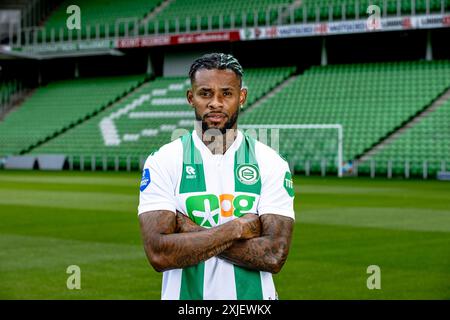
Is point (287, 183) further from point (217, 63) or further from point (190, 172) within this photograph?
point (217, 63)

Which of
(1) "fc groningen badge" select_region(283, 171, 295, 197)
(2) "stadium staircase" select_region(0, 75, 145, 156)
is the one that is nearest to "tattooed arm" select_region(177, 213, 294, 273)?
(1) "fc groningen badge" select_region(283, 171, 295, 197)

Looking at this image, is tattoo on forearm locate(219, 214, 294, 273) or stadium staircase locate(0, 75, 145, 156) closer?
tattoo on forearm locate(219, 214, 294, 273)

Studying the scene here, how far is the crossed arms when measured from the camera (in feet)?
10.7

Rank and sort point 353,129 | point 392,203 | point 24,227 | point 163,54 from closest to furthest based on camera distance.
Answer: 1. point 24,227
2. point 392,203
3. point 353,129
4. point 163,54

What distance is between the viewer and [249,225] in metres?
3.32

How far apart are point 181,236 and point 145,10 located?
48.9 meters

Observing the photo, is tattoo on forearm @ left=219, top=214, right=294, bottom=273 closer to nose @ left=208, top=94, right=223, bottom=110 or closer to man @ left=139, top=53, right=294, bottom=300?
man @ left=139, top=53, right=294, bottom=300

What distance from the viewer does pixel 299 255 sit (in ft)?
39.9

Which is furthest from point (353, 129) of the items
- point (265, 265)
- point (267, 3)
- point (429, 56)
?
point (265, 265)

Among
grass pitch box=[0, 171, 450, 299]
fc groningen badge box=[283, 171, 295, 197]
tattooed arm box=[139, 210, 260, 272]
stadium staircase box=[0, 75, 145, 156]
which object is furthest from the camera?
stadium staircase box=[0, 75, 145, 156]

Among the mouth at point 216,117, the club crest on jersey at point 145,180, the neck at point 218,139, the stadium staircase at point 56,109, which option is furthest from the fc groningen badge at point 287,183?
the stadium staircase at point 56,109

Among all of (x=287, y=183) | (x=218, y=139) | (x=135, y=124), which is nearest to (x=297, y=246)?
(x=287, y=183)

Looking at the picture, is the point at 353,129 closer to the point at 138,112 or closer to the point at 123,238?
the point at 138,112

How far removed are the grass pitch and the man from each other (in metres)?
5.70
